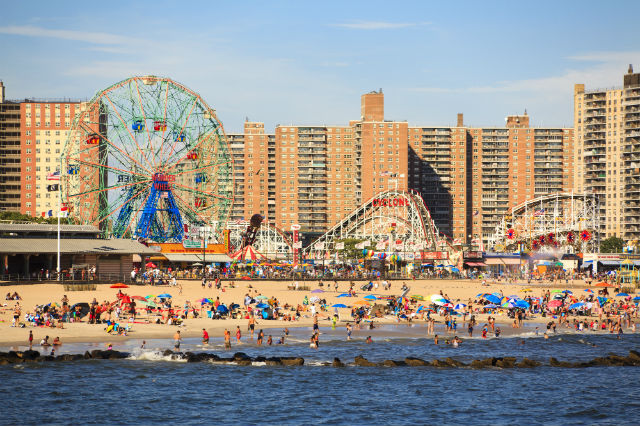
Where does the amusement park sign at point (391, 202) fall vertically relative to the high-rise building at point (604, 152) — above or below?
below

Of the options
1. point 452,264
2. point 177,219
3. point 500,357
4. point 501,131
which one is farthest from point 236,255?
point 501,131

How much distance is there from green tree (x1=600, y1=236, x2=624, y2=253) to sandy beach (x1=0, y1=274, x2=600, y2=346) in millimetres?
69390

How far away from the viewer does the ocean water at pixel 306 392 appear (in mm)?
36469

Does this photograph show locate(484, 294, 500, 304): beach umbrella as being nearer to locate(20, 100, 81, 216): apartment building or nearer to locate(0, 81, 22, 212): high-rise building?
locate(20, 100, 81, 216): apartment building

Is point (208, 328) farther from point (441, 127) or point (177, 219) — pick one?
point (441, 127)

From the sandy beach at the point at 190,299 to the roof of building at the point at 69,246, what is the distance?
6231 mm

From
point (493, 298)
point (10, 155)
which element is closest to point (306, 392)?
point (493, 298)

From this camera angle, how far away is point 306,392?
40.8 meters

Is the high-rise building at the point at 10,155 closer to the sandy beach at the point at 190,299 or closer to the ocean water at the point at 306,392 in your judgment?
the sandy beach at the point at 190,299

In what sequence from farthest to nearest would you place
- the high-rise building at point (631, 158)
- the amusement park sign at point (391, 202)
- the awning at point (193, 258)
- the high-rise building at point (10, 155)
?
the high-rise building at point (631, 158) → the high-rise building at point (10, 155) → the amusement park sign at point (391, 202) → the awning at point (193, 258)

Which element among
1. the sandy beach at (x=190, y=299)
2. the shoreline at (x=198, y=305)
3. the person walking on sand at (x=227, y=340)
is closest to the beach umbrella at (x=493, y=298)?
the shoreline at (x=198, y=305)

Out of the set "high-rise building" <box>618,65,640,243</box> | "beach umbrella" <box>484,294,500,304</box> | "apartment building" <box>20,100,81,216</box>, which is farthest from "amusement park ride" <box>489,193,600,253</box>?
"apartment building" <box>20,100,81,216</box>

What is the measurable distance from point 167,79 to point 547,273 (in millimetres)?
59890

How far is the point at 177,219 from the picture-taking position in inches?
4171
